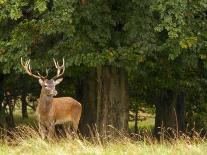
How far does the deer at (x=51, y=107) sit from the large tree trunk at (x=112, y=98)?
125cm

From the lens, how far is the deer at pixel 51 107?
15793 mm

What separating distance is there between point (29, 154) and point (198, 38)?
6513 mm

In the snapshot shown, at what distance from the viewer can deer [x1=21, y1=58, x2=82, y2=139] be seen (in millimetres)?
15793

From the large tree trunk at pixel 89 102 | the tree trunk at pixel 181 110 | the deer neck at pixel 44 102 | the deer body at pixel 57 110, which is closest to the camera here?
the deer neck at pixel 44 102

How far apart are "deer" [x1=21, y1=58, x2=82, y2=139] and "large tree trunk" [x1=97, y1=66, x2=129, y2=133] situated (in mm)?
1252

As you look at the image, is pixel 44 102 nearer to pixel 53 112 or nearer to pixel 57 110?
pixel 53 112

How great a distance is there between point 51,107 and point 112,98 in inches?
68.8

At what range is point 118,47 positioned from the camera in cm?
1505

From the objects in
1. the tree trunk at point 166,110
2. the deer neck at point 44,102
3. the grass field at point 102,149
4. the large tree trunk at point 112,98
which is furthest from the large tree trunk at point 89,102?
the grass field at point 102,149

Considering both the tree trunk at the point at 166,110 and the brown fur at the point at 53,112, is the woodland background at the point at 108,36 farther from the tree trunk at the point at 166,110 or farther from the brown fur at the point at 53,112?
the tree trunk at the point at 166,110

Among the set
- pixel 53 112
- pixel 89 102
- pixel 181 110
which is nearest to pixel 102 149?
pixel 53 112

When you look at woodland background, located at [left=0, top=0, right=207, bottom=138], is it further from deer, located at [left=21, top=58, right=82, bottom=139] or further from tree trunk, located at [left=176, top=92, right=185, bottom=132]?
tree trunk, located at [left=176, top=92, right=185, bottom=132]

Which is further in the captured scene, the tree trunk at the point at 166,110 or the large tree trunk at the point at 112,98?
the tree trunk at the point at 166,110

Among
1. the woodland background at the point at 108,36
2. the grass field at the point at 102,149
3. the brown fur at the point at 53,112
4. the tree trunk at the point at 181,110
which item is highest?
the woodland background at the point at 108,36
